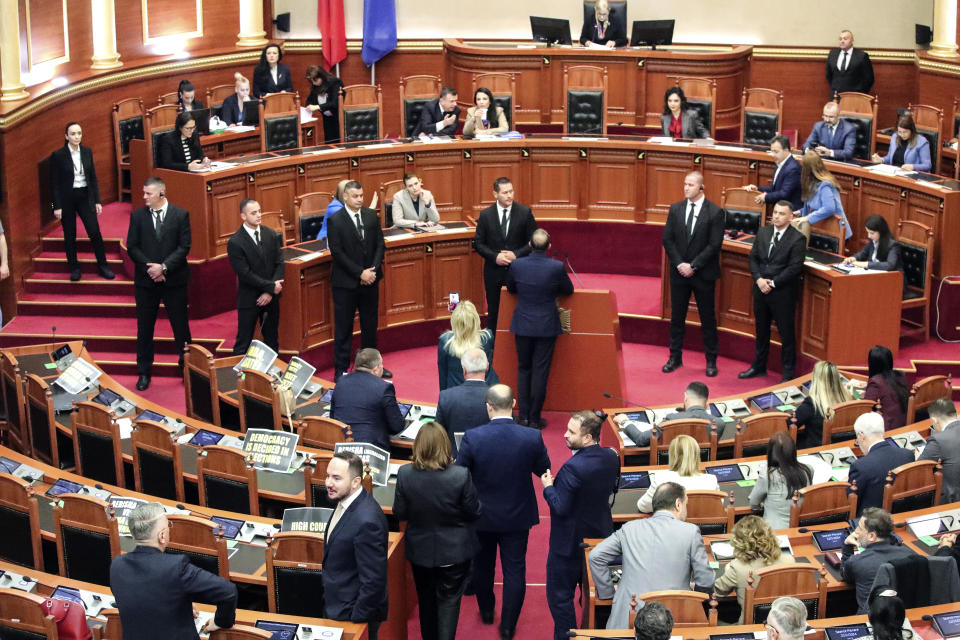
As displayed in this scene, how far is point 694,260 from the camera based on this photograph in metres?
10.7

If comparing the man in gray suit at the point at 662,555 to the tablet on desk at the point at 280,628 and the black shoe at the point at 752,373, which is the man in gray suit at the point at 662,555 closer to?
the tablet on desk at the point at 280,628

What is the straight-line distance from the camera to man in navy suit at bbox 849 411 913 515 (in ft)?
23.1

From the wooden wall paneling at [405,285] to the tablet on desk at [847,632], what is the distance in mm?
6401

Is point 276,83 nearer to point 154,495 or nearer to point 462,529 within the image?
point 154,495

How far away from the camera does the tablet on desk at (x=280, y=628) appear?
5.77 m

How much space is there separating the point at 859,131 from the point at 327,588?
29.9 feet

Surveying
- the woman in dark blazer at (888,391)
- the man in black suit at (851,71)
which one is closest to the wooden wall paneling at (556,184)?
the man in black suit at (851,71)

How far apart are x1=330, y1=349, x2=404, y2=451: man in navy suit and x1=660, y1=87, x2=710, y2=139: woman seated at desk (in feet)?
19.8

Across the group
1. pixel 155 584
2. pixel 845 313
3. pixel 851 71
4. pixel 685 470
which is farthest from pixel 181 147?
pixel 851 71

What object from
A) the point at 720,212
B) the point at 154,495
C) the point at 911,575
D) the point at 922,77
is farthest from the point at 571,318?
the point at 922,77

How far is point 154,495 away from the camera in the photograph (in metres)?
7.75

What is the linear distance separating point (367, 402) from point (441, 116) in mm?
5813

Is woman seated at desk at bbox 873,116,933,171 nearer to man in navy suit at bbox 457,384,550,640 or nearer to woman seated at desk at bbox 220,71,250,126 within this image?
man in navy suit at bbox 457,384,550,640

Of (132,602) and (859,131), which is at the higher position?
(859,131)
